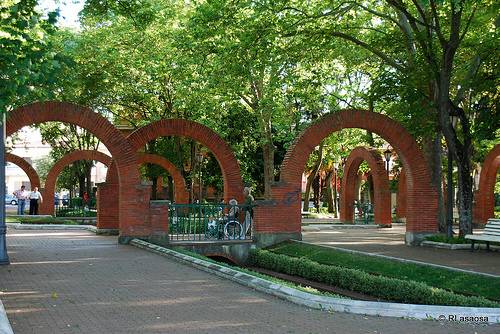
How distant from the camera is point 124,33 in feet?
95.5

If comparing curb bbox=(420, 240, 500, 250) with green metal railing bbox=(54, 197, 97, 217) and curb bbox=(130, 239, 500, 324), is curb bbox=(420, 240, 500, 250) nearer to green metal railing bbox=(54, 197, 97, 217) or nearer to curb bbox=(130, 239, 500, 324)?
curb bbox=(130, 239, 500, 324)

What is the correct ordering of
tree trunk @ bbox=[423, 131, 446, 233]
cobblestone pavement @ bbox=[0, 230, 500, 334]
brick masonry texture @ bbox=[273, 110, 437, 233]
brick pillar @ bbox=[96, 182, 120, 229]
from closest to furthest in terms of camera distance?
cobblestone pavement @ bbox=[0, 230, 500, 334] → brick masonry texture @ bbox=[273, 110, 437, 233] → tree trunk @ bbox=[423, 131, 446, 233] → brick pillar @ bbox=[96, 182, 120, 229]

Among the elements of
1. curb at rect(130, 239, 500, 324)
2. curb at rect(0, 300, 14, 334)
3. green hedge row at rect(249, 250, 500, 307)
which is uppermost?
curb at rect(0, 300, 14, 334)

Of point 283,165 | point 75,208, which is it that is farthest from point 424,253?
point 75,208

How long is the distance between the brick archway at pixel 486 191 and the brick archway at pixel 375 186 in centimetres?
444

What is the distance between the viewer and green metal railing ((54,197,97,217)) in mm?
38719

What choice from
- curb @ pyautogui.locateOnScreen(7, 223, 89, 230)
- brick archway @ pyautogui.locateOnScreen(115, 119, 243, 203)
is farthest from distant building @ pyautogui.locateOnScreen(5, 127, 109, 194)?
brick archway @ pyautogui.locateOnScreen(115, 119, 243, 203)

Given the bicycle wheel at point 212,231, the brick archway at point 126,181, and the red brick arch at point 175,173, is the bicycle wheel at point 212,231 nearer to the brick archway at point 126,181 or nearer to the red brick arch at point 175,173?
the brick archway at point 126,181

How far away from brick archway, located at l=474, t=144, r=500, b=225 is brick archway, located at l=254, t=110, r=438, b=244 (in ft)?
35.7

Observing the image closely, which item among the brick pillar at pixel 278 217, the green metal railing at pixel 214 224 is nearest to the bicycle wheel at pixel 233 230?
the green metal railing at pixel 214 224

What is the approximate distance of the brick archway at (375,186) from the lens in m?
31.2

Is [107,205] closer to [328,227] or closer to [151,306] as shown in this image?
[328,227]

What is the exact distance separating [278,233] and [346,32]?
24.3 feet

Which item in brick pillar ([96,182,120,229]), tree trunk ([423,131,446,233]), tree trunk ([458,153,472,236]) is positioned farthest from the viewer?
brick pillar ([96,182,120,229])
